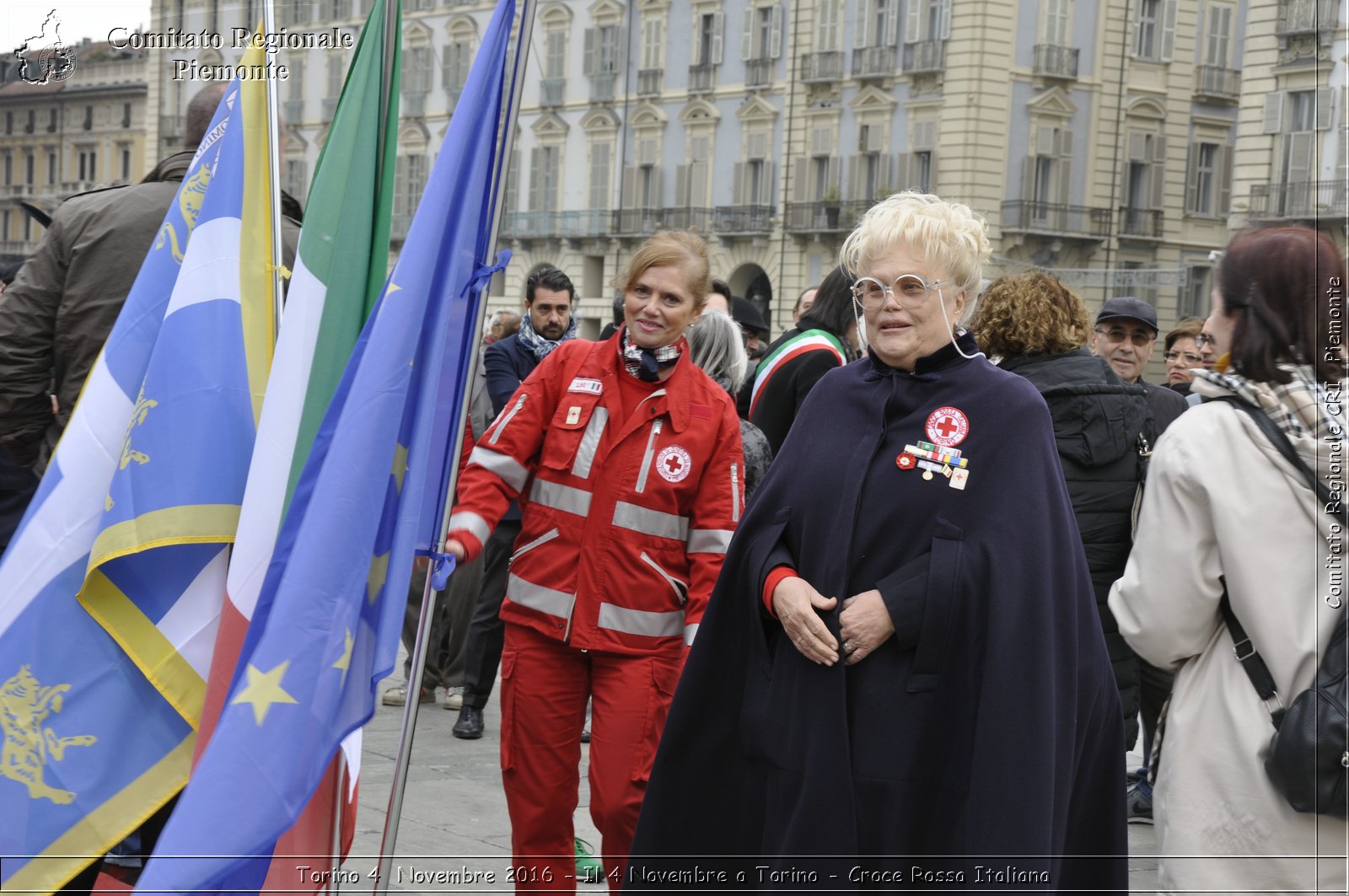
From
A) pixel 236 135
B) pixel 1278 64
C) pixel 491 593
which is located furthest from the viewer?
pixel 1278 64

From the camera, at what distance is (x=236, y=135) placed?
397 cm

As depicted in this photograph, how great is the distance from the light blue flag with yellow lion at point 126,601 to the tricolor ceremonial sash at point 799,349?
2.70 metres

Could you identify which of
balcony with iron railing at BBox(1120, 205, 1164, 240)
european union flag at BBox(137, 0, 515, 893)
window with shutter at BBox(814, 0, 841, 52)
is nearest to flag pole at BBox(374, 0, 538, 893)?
european union flag at BBox(137, 0, 515, 893)

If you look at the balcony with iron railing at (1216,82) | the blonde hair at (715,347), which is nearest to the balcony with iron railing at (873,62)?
the balcony with iron railing at (1216,82)

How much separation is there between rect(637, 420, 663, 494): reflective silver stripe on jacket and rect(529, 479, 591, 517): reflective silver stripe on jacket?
0.13 meters

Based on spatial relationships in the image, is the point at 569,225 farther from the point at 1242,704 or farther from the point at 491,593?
the point at 1242,704

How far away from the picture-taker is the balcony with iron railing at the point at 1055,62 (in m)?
39.9

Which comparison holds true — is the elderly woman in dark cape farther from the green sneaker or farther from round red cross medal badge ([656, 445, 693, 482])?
Answer: the green sneaker

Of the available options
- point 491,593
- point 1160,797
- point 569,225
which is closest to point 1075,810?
point 1160,797

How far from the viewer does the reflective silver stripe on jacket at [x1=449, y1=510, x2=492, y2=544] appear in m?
3.93

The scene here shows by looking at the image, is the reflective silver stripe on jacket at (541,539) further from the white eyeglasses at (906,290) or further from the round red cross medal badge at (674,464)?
the white eyeglasses at (906,290)

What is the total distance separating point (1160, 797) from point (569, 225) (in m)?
46.9

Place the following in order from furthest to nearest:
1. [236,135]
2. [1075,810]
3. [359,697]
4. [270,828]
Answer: [236,135]
[1075,810]
[359,697]
[270,828]

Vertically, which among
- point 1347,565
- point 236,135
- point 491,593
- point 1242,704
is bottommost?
point 491,593
